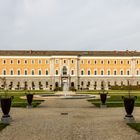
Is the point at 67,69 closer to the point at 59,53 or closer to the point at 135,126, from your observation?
the point at 59,53

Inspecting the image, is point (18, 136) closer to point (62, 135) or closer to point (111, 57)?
point (62, 135)

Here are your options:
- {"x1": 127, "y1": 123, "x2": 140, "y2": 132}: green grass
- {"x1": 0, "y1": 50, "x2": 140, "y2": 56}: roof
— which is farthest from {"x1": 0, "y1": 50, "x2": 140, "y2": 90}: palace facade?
{"x1": 127, "y1": 123, "x2": 140, "y2": 132}: green grass

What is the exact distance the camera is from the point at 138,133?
13.0 m

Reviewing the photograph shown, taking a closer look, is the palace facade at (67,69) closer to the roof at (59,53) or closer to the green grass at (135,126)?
the roof at (59,53)

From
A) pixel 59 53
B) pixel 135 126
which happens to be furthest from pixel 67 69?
pixel 135 126

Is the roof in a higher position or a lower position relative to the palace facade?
higher

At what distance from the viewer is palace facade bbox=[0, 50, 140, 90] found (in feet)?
315

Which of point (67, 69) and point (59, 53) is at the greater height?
point (59, 53)

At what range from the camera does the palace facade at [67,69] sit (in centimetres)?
9600

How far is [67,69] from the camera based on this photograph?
319 feet

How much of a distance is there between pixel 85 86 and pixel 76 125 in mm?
83307

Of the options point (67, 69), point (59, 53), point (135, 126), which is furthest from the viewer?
point (67, 69)

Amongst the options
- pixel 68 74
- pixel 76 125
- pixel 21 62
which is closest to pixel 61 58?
pixel 68 74

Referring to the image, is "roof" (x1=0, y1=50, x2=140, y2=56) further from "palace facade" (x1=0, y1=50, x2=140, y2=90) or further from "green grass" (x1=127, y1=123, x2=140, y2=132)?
"green grass" (x1=127, y1=123, x2=140, y2=132)
